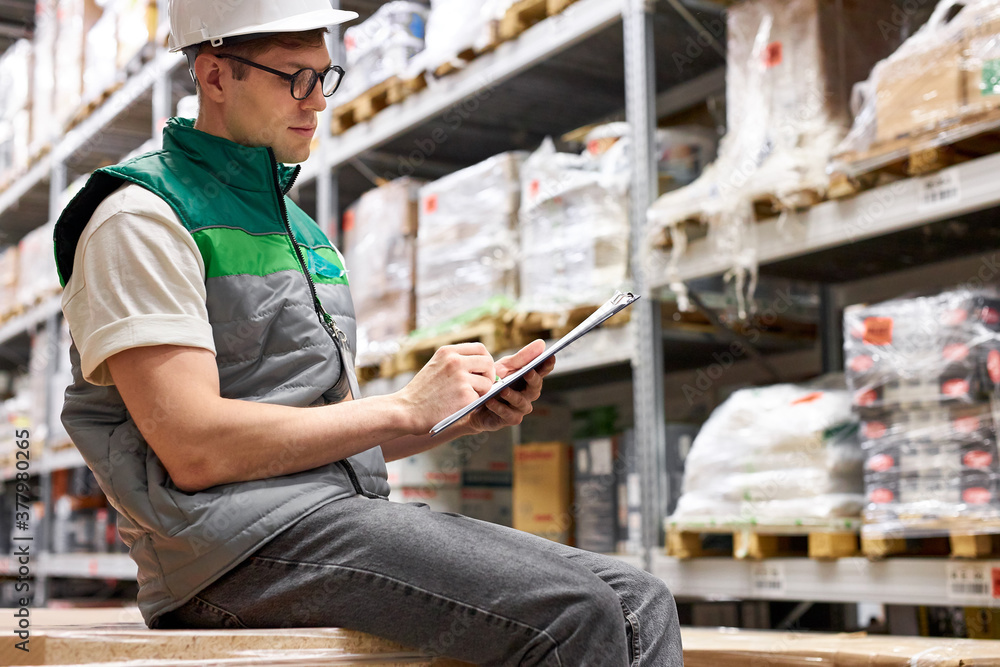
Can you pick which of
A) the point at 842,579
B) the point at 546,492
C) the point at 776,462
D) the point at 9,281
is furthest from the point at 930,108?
the point at 9,281

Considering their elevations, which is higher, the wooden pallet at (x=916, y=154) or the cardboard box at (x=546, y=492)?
the wooden pallet at (x=916, y=154)

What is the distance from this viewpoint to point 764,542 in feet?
10.2

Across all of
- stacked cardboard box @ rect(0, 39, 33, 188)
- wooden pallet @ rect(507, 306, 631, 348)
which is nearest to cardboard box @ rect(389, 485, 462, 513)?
wooden pallet @ rect(507, 306, 631, 348)

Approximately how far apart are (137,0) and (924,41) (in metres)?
5.12

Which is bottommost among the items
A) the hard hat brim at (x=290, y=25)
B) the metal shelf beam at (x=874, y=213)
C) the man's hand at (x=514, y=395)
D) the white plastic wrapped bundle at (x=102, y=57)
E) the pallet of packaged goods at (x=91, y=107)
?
the man's hand at (x=514, y=395)

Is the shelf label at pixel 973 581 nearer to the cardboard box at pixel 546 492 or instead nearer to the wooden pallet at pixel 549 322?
the wooden pallet at pixel 549 322

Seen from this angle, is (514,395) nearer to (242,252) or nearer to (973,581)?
(242,252)

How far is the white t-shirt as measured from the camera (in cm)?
154

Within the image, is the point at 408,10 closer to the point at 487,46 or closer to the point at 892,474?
the point at 487,46

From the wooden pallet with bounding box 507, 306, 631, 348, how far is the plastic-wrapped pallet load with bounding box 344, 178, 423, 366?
754 millimetres

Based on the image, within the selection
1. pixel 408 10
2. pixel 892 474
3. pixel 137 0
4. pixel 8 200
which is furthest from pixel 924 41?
pixel 8 200

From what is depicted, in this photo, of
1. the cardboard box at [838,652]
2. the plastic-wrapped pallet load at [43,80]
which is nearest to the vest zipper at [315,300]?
the cardboard box at [838,652]

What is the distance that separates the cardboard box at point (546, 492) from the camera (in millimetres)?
4223

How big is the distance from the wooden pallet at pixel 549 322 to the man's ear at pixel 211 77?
6.29ft
